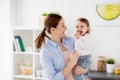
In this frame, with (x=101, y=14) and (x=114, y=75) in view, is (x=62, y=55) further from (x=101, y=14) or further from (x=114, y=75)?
(x=101, y=14)

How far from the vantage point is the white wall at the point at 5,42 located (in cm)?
355

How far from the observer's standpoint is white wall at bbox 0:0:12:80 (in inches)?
140

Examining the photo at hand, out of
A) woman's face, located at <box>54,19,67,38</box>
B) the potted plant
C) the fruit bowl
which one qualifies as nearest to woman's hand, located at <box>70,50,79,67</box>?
woman's face, located at <box>54,19,67,38</box>

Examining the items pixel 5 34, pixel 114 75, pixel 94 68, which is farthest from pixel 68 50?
pixel 5 34

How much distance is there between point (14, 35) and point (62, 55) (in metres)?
1.88

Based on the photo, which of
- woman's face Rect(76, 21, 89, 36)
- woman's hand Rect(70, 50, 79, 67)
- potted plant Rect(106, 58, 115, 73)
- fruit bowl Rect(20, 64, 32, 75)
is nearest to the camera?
woman's hand Rect(70, 50, 79, 67)

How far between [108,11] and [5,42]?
5.14 feet

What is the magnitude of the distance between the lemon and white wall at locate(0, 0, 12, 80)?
133cm

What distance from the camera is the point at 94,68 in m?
3.32

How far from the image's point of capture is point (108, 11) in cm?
321


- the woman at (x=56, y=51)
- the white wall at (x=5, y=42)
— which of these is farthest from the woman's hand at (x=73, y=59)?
the white wall at (x=5, y=42)

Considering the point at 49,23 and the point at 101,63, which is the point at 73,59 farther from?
the point at 101,63

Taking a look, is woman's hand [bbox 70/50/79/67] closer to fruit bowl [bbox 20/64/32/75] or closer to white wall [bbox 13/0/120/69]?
white wall [bbox 13/0/120/69]

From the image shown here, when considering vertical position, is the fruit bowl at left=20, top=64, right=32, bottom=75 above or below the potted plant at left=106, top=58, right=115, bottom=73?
below
